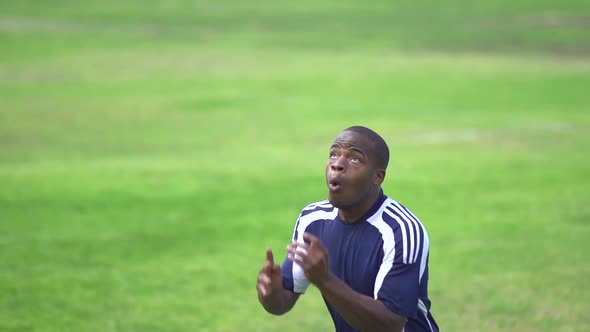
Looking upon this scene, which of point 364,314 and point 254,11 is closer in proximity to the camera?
point 364,314

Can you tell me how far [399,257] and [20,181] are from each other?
37.6 feet

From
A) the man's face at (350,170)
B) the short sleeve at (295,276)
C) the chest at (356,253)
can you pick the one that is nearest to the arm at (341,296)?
the chest at (356,253)

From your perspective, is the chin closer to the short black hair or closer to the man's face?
the man's face

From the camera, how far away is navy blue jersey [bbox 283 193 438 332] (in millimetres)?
4652

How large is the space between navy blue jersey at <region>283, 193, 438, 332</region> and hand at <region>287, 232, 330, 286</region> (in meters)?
0.44

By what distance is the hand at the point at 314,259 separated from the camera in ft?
14.1

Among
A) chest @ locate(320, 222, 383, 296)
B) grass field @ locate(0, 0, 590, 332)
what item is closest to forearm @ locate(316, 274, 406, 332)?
chest @ locate(320, 222, 383, 296)

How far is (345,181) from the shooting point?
4691mm

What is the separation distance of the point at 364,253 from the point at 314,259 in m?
0.57

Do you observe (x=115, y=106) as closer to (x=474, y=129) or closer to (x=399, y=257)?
(x=474, y=129)

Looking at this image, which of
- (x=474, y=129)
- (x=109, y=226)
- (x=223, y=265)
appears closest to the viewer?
(x=223, y=265)

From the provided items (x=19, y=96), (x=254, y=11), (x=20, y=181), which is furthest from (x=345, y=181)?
(x=254, y=11)

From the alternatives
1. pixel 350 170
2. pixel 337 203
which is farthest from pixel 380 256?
pixel 350 170

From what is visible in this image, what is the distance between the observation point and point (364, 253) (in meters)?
4.80
